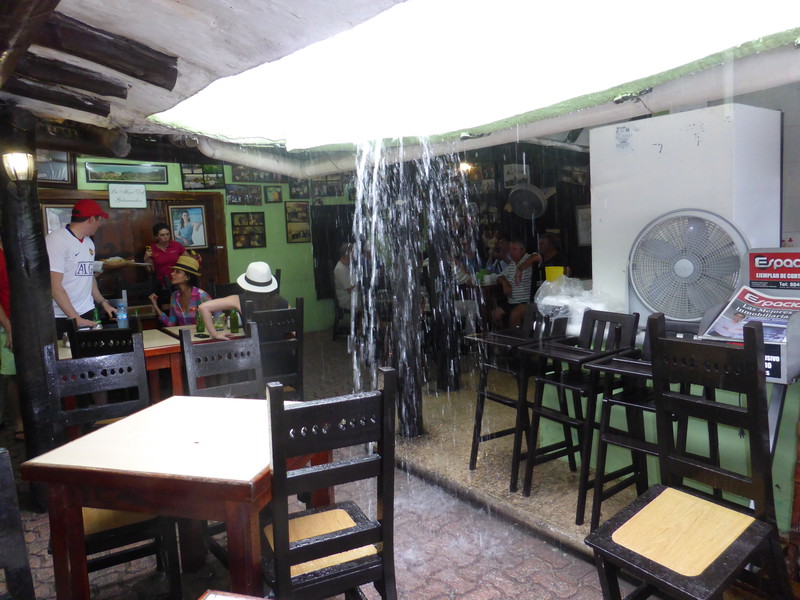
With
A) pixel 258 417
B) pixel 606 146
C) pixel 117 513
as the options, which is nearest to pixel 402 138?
pixel 606 146

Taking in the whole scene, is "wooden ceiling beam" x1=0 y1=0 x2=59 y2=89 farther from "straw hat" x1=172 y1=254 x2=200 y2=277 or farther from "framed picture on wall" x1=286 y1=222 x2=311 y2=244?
"framed picture on wall" x1=286 y1=222 x2=311 y2=244

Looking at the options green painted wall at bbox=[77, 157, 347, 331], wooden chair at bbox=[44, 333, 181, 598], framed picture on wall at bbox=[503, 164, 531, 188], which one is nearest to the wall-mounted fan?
framed picture on wall at bbox=[503, 164, 531, 188]

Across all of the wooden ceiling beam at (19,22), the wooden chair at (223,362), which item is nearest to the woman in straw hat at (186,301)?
the wooden chair at (223,362)

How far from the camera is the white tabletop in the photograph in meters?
1.97

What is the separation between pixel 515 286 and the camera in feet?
22.7

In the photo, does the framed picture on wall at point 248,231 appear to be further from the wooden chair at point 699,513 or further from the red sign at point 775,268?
the wooden chair at point 699,513

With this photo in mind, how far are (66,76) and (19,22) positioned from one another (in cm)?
108

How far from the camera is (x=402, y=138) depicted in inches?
169

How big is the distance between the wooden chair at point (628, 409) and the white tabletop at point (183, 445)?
1.61 meters

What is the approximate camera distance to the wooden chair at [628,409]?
270 cm

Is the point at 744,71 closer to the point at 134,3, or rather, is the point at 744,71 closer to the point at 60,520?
the point at 134,3

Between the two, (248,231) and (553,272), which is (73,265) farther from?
(248,231)

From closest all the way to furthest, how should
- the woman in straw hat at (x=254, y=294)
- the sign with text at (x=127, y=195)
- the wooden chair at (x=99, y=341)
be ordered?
1. the wooden chair at (x=99, y=341)
2. the woman in straw hat at (x=254, y=294)
3. the sign with text at (x=127, y=195)

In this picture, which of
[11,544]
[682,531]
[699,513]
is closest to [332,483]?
[11,544]
